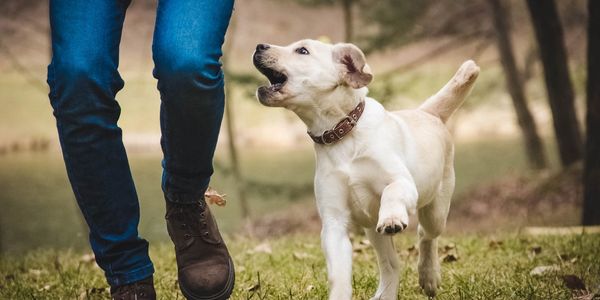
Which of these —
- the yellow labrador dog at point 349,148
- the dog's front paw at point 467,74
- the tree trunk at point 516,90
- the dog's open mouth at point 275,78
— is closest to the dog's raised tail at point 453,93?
the dog's front paw at point 467,74

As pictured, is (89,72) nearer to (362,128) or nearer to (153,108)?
(362,128)

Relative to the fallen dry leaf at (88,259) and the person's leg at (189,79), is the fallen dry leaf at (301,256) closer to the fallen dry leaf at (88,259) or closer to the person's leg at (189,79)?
the fallen dry leaf at (88,259)

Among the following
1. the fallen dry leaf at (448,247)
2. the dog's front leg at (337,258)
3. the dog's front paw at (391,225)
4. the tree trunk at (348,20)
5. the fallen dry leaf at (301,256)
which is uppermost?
the dog's front paw at (391,225)

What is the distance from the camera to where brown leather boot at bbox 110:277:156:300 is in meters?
2.54

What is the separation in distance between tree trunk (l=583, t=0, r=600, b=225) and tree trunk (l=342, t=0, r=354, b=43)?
26.2 feet

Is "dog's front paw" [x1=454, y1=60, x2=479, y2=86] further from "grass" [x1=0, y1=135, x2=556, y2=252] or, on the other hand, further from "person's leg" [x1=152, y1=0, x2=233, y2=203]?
"grass" [x1=0, y1=135, x2=556, y2=252]

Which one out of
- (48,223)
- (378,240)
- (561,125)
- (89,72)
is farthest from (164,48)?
(48,223)

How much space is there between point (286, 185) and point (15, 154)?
9205 mm

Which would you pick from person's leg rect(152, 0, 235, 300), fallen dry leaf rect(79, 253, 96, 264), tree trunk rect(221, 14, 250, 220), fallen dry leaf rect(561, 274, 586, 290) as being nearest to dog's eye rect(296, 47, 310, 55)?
person's leg rect(152, 0, 235, 300)

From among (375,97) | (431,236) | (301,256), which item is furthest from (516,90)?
(431,236)

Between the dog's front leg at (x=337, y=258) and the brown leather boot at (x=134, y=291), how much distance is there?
2.21 ft

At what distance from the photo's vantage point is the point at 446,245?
4504 mm

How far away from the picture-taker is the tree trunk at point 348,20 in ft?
46.1

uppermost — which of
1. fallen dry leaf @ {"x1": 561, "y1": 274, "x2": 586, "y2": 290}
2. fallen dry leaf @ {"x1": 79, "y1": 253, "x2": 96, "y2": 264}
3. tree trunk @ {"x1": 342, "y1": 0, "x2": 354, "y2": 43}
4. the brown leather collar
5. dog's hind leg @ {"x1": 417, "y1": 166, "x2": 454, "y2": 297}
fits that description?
the brown leather collar
